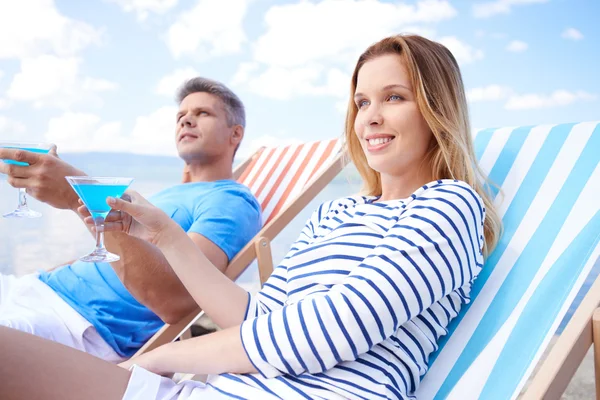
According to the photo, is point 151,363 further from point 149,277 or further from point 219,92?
point 219,92

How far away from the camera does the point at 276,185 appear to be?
2.54 m

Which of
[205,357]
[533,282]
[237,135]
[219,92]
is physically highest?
[219,92]

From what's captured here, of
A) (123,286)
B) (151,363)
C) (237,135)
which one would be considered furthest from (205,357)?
(237,135)

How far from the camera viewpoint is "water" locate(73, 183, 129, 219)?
110 cm

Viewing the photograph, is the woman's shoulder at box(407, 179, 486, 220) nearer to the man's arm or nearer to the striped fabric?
the man's arm

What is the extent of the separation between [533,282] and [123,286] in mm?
1239

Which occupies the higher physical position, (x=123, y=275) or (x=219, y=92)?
(x=219, y=92)

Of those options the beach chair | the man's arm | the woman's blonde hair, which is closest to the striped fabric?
the beach chair

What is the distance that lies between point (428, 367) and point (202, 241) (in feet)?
2.91

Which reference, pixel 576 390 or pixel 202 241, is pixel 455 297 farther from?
pixel 576 390

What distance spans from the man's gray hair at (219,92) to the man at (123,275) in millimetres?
129

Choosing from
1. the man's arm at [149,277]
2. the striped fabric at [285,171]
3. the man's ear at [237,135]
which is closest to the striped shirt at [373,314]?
the man's arm at [149,277]

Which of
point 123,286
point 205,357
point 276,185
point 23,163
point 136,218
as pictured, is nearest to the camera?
point 205,357

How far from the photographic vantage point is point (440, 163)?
3.97 feet
